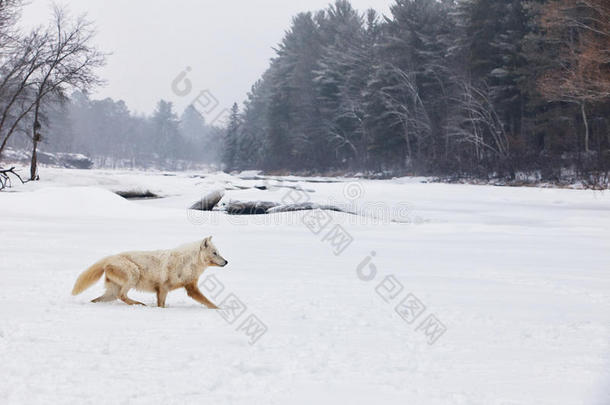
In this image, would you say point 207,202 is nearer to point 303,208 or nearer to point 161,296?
point 303,208

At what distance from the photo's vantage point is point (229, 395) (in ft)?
10.3

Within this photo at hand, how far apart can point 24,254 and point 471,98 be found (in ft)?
120

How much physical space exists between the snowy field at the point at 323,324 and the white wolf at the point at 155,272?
0.62ft

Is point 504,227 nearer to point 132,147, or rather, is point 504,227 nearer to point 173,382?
point 173,382

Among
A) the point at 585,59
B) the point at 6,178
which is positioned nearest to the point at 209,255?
the point at 6,178

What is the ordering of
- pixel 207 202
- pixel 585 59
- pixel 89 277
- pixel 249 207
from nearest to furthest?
pixel 89 277
pixel 249 207
pixel 207 202
pixel 585 59

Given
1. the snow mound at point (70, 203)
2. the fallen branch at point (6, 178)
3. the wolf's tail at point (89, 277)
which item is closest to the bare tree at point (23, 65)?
the fallen branch at point (6, 178)

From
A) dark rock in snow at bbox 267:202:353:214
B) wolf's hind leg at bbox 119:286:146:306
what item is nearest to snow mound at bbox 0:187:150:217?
dark rock in snow at bbox 267:202:353:214

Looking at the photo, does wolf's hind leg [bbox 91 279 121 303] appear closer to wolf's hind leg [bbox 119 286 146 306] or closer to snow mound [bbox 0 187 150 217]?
wolf's hind leg [bbox 119 286 146 306]

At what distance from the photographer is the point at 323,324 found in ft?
16.6

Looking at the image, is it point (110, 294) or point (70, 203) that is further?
point (70, 203)

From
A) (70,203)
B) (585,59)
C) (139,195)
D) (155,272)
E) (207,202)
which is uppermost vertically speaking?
(585,59)

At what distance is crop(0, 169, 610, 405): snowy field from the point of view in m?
3.33

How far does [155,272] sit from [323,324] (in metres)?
1.92
